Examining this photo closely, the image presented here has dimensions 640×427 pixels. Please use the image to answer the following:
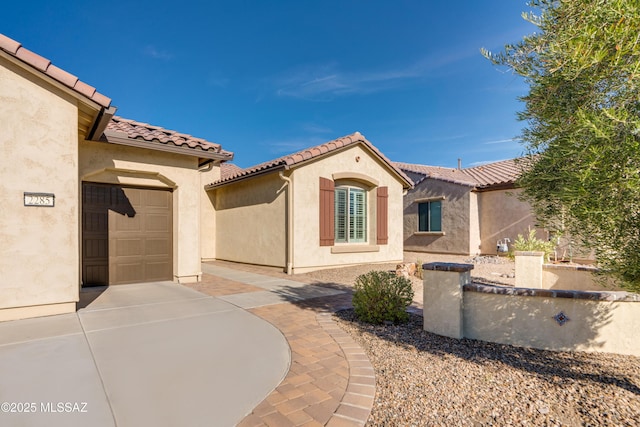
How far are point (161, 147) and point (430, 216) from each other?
47.2 feet

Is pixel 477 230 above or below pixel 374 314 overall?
above

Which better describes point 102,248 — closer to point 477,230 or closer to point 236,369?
point 236,369

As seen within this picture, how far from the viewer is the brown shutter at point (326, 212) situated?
1091 centimetres

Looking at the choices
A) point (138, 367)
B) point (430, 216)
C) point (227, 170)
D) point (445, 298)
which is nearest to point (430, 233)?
point (430, 216)

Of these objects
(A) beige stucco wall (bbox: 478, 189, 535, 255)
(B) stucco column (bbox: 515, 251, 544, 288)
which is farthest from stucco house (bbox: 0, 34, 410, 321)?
(B) stucco column (bbox: 515, 251, 544, 288)

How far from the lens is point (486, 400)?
110 inches

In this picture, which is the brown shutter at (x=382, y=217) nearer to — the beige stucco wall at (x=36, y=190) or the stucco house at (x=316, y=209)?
the stucco house at (x=316, y=209)

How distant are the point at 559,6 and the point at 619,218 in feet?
6.17

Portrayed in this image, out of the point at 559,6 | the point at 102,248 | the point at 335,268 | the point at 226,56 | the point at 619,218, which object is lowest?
the point at 335,268

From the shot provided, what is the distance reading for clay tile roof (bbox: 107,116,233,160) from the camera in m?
7.28

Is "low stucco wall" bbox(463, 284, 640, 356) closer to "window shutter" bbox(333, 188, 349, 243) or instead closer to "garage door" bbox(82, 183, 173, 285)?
"window shutter" bbox(333, 188, 349, 243)

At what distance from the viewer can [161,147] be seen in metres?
7.55

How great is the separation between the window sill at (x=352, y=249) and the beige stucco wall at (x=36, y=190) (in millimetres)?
7682

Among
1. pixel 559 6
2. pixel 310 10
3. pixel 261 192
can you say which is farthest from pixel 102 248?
pixel 310 10
